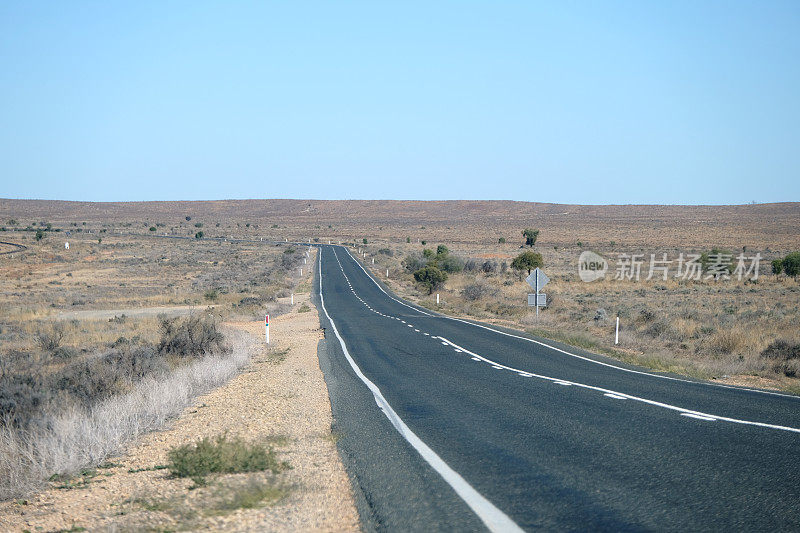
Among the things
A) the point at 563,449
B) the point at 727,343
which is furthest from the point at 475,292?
the point at 563,449

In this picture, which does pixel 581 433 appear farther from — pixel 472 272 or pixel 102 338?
pixel 472 272

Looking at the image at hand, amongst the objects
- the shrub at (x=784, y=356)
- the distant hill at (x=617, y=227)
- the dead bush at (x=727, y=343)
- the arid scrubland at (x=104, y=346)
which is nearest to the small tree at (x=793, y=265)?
the dead bush at (x=727, y=343)

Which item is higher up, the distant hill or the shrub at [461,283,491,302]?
the distant hill

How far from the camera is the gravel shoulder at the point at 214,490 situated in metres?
5.40

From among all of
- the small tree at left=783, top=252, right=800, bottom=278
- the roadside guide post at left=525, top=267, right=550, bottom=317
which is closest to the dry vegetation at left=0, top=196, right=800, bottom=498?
the roadside guide post at left=525, top=267, right=550, bottom=317

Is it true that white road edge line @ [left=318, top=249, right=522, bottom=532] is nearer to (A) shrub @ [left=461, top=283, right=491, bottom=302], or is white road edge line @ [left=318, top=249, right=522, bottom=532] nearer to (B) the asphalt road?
(B) the asphalt road

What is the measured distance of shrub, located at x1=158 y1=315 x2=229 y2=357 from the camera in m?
17.7

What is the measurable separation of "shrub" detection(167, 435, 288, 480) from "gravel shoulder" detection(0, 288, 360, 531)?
123 millimetres

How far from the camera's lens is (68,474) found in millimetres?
7086

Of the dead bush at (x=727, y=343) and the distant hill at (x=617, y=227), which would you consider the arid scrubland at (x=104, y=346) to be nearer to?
the dead bush at (x=727, y=343)

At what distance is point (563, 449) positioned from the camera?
7203 millimetres

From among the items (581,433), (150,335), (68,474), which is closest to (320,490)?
(68,474)

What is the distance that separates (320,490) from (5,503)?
2980 mm

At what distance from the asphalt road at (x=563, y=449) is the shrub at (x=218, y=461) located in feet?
3.06
